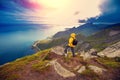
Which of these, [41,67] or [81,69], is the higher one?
[41,67]

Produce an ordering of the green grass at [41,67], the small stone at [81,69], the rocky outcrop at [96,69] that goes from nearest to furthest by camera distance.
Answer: the green grass at [41,67], the small stone at [81,69], the rocky outcrop at [96,69]

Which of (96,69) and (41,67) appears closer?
(41,67)

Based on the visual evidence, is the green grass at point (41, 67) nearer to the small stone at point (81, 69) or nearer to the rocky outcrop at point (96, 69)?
the small stone at point (81, 69)

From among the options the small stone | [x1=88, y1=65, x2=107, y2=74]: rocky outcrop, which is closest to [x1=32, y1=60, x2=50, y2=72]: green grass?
the small stone

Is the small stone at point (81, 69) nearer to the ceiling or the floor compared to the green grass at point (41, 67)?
nearer to the floor

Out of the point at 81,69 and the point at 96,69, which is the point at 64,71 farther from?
the point at 96,69

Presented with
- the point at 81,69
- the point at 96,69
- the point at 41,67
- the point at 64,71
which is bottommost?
the point at 96,69

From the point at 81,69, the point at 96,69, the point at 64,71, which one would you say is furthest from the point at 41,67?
the point at 96,69

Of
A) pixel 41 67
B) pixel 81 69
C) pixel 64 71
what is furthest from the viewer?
pixel 81 69

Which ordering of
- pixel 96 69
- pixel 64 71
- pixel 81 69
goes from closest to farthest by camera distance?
pixel 64 71 < pixel 81 69 < pixel 96 69

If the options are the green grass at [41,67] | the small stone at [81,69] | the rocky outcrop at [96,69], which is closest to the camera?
the green grass at [41,67]

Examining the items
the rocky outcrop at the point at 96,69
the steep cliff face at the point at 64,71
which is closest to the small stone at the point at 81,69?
the steep cliff face at the point at 64,71

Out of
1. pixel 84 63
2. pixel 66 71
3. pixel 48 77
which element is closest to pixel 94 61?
pixel 84 63

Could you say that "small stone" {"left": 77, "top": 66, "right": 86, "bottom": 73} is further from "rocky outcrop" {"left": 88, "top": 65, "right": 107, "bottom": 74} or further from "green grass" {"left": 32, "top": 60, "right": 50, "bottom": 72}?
"green grass" {"left": 32, "top": 60, "right": 50, "bottom": 72}
